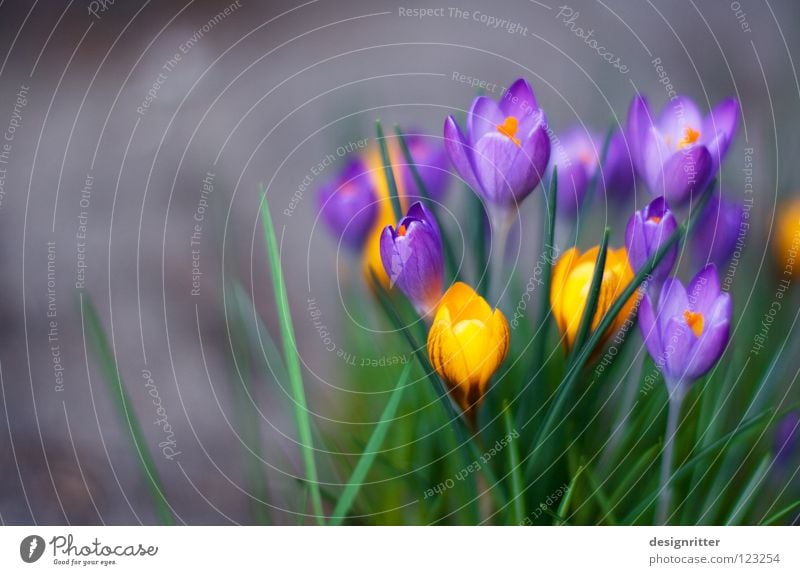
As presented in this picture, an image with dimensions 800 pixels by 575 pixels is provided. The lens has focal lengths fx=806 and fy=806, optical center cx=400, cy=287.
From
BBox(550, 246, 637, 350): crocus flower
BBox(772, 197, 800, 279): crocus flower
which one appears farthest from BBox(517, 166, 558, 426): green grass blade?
BBox(772, 197, 800, 279): crocus flower

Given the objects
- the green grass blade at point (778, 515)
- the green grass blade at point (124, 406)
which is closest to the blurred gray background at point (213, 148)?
the green grass blade at point (124, 406)

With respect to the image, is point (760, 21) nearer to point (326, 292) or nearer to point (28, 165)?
point (326, 292)

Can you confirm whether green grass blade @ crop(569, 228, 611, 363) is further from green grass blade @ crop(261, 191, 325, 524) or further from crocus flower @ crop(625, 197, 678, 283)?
green grass blade @ crop(261, 191, 325, 524)

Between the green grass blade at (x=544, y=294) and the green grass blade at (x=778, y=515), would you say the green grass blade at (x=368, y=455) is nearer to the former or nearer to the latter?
the green grass blade at (x=544, y=294)

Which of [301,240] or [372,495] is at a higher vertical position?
[301,240]

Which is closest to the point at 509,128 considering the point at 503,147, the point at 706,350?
the point at 503,147

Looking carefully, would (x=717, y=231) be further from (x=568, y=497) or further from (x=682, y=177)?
(x=568, y=497)
